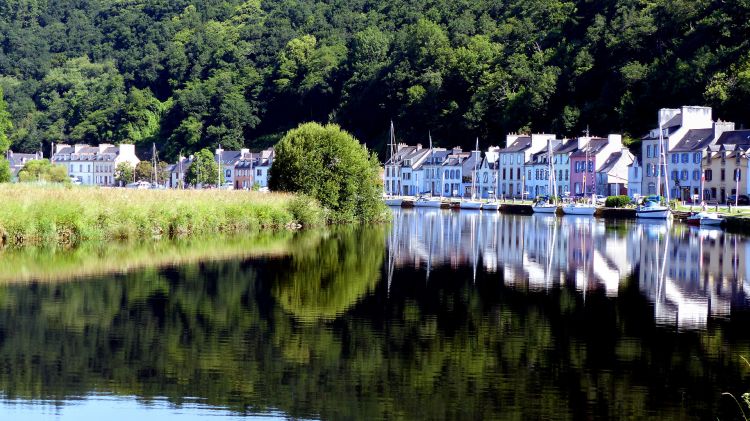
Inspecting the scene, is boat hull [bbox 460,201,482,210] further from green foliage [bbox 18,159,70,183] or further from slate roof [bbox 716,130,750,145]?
green foliage [bbox 18,159,70,183]

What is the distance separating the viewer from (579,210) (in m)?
75.4

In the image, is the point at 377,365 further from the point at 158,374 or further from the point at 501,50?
the point at 501,50

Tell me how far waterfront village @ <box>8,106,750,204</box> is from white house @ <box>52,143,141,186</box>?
31.6ft

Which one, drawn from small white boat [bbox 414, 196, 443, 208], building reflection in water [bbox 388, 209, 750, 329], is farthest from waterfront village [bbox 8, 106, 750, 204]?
building reflection in water [bbox 388, 209, 750, 329]

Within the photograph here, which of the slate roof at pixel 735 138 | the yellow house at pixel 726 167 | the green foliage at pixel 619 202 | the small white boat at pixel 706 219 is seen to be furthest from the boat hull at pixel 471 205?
the small white boat at pixel 706 219

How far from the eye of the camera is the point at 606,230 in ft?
182

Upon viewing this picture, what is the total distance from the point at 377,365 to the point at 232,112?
139 m

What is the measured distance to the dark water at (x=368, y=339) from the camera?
47.2 feet

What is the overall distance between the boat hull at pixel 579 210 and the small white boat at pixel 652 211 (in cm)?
620

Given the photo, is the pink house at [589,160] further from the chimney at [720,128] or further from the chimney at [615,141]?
the chimney at [720,128]

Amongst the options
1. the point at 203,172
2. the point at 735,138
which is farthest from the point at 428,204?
the point at 203,172

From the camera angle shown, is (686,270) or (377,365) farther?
(686,270)

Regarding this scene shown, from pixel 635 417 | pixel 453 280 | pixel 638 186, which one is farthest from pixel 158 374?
pixel 638 186

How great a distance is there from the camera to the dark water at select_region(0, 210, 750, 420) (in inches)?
567
